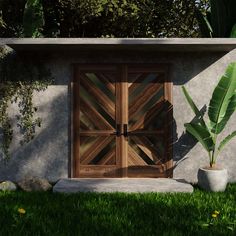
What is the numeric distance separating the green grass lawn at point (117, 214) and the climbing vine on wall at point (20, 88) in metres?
1.45

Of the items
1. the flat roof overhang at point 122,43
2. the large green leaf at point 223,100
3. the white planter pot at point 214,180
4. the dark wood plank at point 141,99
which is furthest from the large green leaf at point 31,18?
the white planter pot at point 214,180

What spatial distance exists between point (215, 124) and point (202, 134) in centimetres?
31

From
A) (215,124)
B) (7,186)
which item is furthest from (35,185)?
(215,124)

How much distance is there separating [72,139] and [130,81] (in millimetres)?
1660

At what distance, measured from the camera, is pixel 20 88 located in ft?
29.2

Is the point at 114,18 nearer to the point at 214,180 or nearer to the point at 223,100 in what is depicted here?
the point at 223,100

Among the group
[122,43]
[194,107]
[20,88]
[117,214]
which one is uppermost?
[122,43]

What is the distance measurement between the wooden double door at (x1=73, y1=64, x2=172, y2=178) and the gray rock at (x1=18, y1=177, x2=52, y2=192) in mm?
857

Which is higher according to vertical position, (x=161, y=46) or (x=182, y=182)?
(x=161, y=46)

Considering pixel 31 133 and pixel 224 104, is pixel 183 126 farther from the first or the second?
pixel 31 133

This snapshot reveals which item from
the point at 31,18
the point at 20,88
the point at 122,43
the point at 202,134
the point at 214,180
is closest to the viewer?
the point at 122,43

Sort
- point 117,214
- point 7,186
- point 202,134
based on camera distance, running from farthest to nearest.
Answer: point 7,186 < point 202,134 < point 117,214

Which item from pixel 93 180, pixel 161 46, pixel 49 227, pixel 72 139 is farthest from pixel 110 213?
pixel 161 46

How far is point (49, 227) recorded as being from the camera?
224 inches
